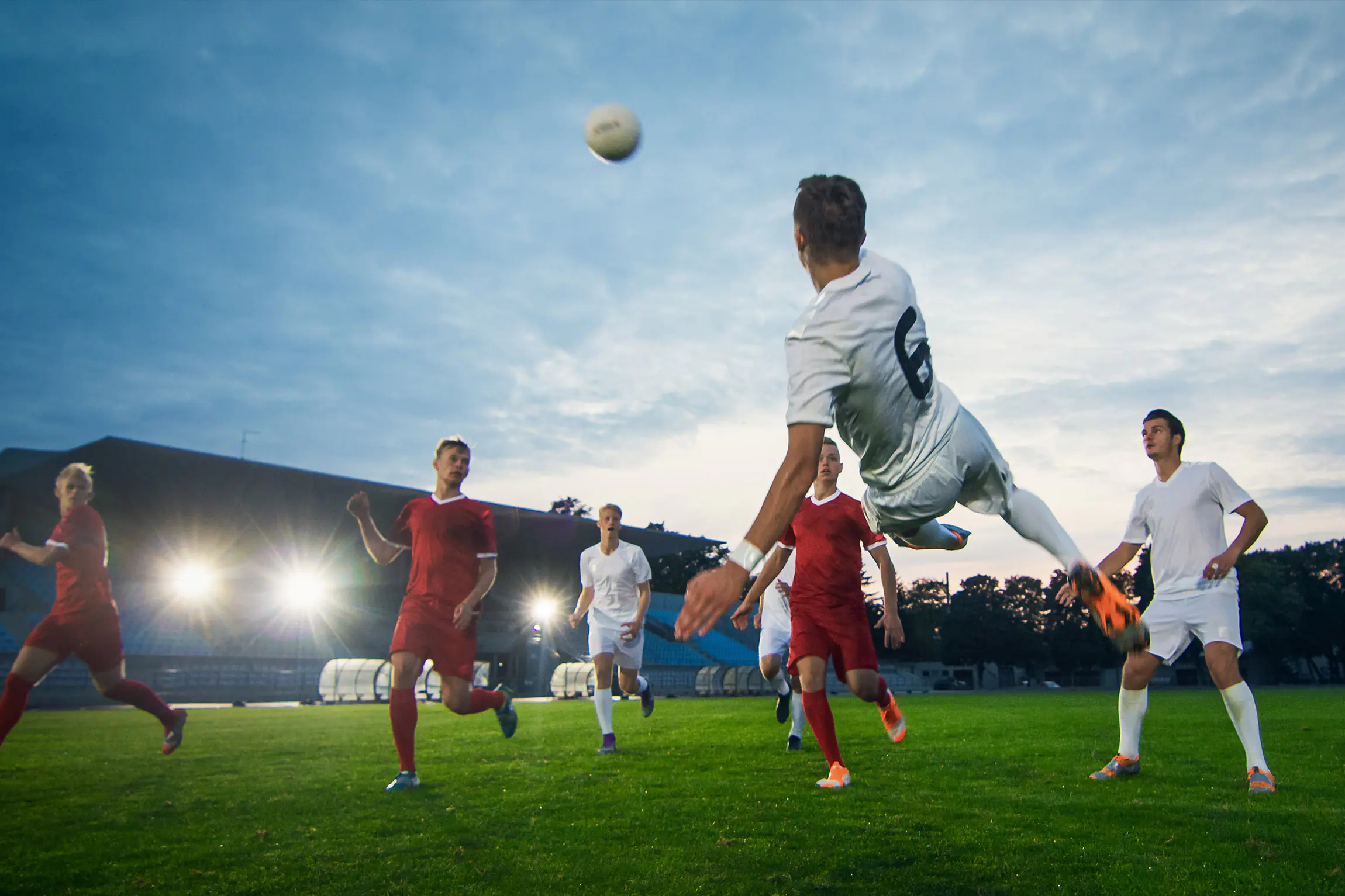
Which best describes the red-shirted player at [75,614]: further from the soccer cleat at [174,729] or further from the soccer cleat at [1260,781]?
the soccer cleat at [1260,781]

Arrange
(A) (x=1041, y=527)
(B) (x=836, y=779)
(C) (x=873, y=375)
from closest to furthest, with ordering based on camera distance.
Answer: (C) (x=873, y=375)
(A) (x=1041, y=527)
(B) (x=836, y=779)

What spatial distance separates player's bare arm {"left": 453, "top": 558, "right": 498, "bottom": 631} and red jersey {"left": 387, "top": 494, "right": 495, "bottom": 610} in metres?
0.04

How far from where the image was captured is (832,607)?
7098mm

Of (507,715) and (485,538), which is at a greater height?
(485,538)

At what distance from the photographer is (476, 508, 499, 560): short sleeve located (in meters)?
7.90

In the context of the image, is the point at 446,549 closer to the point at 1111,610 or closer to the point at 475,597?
the point at 475,597

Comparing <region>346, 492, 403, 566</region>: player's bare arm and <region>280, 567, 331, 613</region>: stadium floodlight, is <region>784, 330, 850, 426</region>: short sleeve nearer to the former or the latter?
<region>346, 492, 403, 566</region>: player's bare arm

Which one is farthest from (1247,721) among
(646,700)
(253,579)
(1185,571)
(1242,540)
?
(253,579)

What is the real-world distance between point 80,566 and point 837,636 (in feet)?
22.7

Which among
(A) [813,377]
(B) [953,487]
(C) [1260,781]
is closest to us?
(A) [813,377]

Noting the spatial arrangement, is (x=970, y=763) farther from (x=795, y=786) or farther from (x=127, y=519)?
(x=127, y=519)

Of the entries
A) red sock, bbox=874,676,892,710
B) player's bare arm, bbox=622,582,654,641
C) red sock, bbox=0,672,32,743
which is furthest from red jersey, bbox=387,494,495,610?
red sock, bbox=874,676,892,710

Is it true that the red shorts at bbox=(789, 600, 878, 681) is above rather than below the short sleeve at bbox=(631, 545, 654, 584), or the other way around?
below

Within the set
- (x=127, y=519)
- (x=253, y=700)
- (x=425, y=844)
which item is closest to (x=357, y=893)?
(x=425, y=844)
